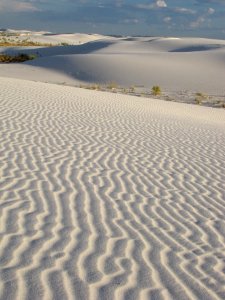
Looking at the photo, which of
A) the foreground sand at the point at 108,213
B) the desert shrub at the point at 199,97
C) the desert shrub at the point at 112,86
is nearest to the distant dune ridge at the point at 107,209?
the foreground sand at the point at 108,213

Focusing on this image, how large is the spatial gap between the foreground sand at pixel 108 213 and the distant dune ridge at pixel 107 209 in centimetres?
1

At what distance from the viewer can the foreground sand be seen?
4.12 m

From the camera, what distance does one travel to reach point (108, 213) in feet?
19.1

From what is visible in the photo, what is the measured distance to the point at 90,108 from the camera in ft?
52.2

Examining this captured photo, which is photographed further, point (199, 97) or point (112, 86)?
point (112, 86)

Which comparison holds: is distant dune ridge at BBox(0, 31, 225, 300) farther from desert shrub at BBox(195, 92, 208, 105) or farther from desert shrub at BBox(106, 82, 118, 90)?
desert shrub at BBox(106, 82, 118, 90)

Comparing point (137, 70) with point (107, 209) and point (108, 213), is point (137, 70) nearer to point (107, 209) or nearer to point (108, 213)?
point (107, 209)

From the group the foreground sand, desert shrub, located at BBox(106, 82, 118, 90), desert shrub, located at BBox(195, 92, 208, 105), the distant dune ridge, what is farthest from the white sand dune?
the foreground sand

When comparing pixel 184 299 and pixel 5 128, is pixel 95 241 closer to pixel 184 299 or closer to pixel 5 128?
pixel 184 299

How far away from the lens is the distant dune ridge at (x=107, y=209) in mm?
4129

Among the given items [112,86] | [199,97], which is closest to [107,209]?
[199,97]

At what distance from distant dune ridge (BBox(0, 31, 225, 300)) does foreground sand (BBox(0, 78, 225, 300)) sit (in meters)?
0.01

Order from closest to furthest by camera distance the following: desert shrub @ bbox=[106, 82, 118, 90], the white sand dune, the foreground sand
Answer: the foreground sand < desert shrub @ bbox=[106, 82, 118, 90] < the white sand dune

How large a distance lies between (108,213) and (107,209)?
152mm
